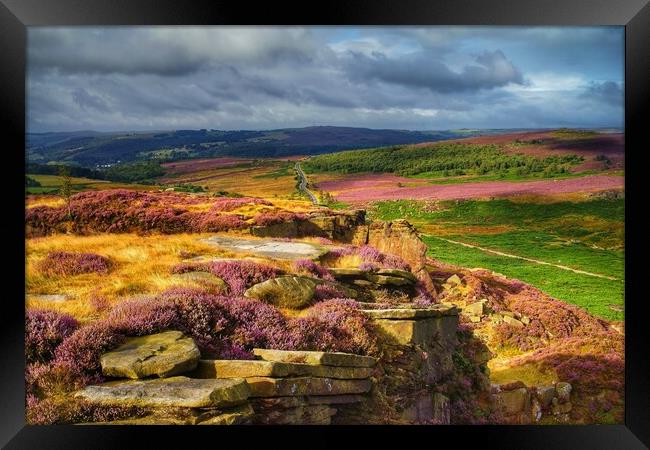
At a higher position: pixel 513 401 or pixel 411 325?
pixel 411 325

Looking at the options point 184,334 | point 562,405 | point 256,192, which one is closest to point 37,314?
point 184,334

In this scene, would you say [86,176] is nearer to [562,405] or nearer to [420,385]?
[420,385]

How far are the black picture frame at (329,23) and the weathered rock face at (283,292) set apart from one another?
5.80 feet

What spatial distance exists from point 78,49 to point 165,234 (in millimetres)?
3115

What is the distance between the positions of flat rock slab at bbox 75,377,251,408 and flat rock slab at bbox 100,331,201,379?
0.12 meters

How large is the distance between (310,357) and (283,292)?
125 centimetres

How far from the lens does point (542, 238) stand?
8.93 metres

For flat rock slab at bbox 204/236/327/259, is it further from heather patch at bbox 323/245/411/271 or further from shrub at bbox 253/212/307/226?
shrub at bbox 253/212/307/226

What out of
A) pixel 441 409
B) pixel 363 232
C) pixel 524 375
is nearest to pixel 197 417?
pixel 441 409

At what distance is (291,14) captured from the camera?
24.9 feet

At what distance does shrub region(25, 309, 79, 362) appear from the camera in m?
7.47

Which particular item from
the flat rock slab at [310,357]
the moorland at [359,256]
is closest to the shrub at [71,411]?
the moorland at [359,256]

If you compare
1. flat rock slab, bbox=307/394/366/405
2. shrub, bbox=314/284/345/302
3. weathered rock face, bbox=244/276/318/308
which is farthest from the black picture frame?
shrub, bbox=314/284/345/302

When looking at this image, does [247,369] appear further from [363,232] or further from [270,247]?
[363,232]
